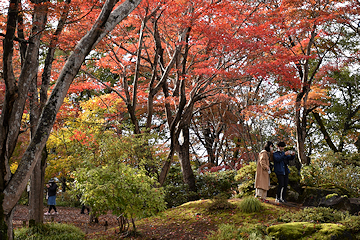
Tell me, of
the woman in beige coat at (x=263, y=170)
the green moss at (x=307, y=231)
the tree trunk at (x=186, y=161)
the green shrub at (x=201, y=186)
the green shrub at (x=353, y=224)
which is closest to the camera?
the green moss at (x=307, y=231)

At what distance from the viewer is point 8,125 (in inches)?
175

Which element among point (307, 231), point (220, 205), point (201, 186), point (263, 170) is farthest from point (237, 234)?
point (201, 186)

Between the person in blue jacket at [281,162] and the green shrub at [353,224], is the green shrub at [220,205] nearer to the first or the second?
the person in blue jacket at [281,162]

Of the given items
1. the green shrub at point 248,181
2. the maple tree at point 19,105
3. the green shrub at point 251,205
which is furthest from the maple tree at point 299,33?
the maple tree at point 19,105

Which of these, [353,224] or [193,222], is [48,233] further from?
[353,224]

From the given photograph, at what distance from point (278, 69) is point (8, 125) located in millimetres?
8350

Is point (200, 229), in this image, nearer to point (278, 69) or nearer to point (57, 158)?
point (278, 69)

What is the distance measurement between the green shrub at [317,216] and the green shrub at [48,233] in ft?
16.9

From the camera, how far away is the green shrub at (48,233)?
23.3 ft

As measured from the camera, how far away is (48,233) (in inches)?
295

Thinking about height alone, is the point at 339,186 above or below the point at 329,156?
below

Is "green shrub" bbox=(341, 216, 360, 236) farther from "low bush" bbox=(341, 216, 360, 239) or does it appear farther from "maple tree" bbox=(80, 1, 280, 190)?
"maple tree" bbox=(80, 1, 280, 190)

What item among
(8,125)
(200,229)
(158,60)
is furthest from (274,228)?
(158,60)

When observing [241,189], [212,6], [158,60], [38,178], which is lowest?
[241,189]
